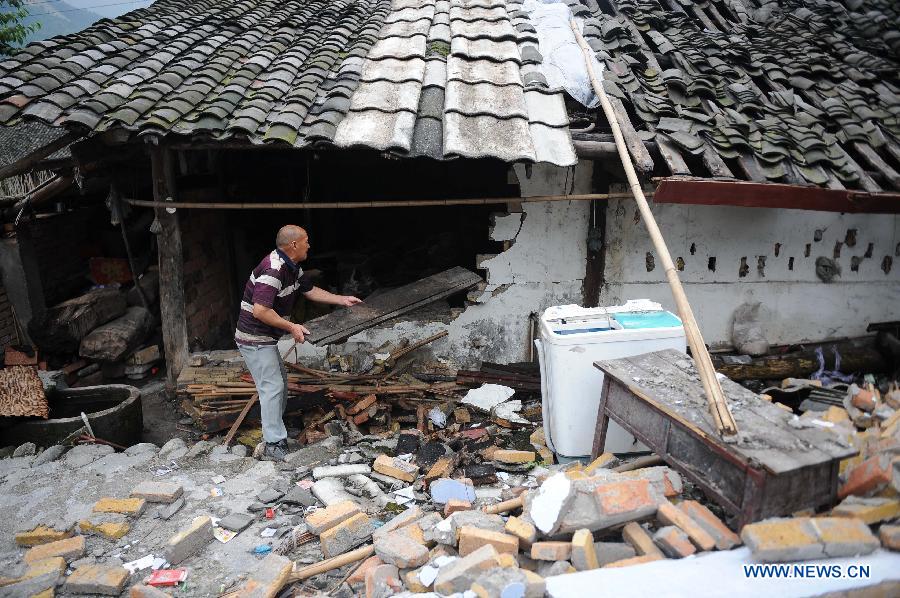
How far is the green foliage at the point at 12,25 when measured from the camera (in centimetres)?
1279

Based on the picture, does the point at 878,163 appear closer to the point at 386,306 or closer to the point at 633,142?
the point at 633,142

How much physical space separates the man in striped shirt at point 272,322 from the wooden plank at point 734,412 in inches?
112

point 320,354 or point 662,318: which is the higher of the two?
point 662,318

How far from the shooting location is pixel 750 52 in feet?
23.4

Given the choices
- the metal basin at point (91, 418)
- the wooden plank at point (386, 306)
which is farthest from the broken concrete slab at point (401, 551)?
the metal basin at point (91, 418)

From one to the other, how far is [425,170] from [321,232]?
210 centimetres

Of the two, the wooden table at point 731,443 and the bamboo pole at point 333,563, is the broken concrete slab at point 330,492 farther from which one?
the wooden table at point 731,443

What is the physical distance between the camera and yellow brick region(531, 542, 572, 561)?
3.06m

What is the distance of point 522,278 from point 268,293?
9.71ft

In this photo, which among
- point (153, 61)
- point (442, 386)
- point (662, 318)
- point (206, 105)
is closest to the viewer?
point (662, 318)

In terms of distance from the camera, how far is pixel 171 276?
21.2 feet

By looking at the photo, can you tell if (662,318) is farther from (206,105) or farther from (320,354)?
(206,105)

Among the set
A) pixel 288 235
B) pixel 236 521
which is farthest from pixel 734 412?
pixel 288 235

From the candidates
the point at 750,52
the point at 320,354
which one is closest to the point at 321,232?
the point at 320,354
